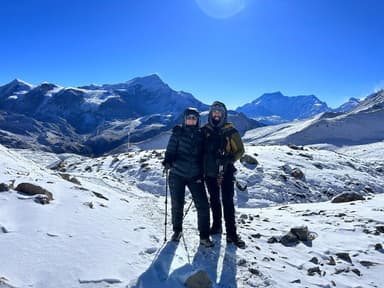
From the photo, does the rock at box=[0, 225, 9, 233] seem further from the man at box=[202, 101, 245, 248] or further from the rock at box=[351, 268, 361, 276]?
the rock at box=[351, 268, 361, 276]

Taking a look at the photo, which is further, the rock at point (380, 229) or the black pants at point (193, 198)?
the rock at point (380, 229)

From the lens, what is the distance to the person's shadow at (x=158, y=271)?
19.5ft

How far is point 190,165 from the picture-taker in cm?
807

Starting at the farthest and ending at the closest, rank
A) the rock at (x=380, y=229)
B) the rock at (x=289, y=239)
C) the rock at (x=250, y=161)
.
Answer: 1. the rock at (x=250, y=161)
2. the rock at (x=380, y=229)
3. the rock at (x=289, y=239)

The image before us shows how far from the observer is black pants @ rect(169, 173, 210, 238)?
26.2ft

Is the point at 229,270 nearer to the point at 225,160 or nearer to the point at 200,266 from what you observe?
the point at 200,266

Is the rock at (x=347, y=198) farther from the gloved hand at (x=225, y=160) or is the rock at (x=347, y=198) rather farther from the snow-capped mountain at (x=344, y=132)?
the snow-capped mountain at (x=344, y=132)

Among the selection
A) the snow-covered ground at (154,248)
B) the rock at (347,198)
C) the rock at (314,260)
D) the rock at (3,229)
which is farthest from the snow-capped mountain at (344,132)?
the rock at (3,229)

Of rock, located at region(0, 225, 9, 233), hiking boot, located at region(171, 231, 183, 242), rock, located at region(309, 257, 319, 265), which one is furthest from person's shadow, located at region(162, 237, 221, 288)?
rock, located at region(0, 225, 9, 233)

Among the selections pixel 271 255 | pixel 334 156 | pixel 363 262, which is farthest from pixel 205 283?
pixel 334 156

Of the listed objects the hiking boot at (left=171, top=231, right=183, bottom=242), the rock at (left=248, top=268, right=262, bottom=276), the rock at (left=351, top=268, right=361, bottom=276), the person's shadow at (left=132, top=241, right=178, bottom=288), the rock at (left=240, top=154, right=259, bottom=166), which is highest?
the rock at (left=240, top=154, right=259, bottom=166)

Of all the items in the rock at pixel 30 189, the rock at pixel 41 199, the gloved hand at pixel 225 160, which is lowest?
the rock at pixel 41 199

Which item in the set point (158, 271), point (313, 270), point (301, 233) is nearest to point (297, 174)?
point (301, 233)

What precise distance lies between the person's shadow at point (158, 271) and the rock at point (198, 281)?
43 cm
